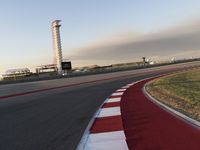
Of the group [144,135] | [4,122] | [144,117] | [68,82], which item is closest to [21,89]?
[68,82]

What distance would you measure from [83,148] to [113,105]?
18.0 ft

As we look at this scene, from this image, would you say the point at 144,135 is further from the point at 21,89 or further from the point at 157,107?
the point at 21,89

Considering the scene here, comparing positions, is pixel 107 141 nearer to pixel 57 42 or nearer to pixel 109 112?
pixel 109 112

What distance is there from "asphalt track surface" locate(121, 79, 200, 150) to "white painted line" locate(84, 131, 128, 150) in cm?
11

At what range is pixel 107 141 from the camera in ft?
20.8

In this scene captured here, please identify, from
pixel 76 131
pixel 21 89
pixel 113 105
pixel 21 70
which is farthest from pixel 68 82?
pixel 21 70

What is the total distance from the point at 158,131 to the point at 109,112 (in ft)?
10.1

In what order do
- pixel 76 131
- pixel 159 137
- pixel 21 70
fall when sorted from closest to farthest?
pixel 159 137, pixel 76 131, pixel 21 70

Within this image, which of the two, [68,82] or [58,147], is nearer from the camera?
[58,147]

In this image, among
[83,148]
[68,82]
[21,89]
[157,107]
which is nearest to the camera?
[83,148]

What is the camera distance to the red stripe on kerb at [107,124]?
24.1 feet

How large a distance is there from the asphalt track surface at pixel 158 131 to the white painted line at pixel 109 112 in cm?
27

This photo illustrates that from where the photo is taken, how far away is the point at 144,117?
8523mm

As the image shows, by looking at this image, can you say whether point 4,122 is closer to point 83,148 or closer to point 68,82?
point 83,148
